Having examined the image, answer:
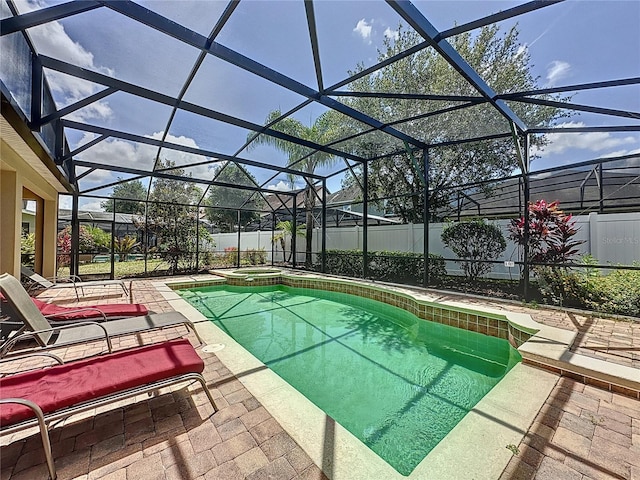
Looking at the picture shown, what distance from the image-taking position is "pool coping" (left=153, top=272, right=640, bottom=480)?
1.74m

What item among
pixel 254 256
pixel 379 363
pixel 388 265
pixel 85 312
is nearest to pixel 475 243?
pixel 388 265

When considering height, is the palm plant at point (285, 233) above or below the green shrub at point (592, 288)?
above

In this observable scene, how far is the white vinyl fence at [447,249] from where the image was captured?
20.1 ft

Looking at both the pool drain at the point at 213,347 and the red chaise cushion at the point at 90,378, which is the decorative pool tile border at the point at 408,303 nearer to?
the pool drain at the point at 213,347

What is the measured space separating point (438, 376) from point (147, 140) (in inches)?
301

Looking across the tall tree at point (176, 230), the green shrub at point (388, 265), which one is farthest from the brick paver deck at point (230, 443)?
the tall tree at point (176, 230)

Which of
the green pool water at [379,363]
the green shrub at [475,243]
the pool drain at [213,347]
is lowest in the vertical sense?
the green pool water at [379,363]

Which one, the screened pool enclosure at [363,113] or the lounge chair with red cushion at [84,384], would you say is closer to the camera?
the lounge chair with red cushion at [84,384]

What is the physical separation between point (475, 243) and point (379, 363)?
18.3 ft

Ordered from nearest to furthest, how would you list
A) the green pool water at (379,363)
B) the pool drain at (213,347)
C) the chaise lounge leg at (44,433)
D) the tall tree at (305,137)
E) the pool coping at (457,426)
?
the chaise lounge leg at (44,433) < the pool coping at (457,426) < the green pool water at (379,363) < the pool drain at (213,347) < the tall tree at (305,137)

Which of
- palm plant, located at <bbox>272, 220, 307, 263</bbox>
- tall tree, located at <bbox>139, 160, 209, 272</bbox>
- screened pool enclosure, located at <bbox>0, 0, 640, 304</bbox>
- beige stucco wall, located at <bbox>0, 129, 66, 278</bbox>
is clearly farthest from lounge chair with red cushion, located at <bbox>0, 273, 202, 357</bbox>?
palm plant, located at <bbox>272, 220, 307, 263</bbox>

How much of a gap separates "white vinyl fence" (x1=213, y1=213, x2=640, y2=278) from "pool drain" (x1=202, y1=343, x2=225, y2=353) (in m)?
7.07

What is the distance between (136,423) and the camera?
2.18m

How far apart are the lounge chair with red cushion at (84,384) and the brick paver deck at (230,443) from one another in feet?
0.78
